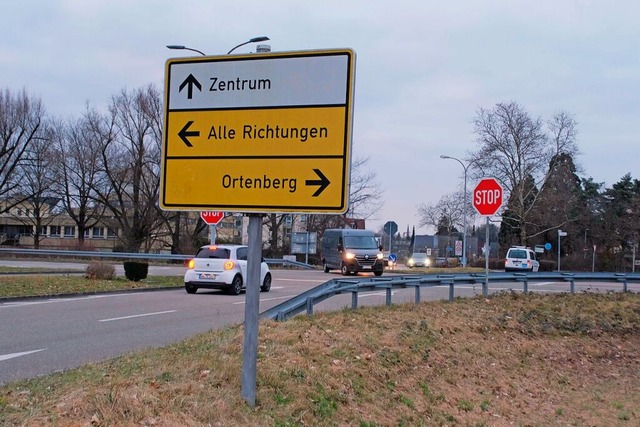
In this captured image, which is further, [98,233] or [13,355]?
[98,233]

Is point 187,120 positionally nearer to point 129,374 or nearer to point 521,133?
point 129,374

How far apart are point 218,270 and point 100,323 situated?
26.1ft

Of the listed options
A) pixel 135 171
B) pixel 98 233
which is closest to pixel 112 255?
pixel 135 171

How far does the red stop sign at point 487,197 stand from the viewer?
15.2 metres

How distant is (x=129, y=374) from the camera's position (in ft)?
20.2

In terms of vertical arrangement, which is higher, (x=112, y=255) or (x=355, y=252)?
(x=355, y=252)

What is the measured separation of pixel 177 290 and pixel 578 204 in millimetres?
62317

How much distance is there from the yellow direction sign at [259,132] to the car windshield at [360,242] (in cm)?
3054

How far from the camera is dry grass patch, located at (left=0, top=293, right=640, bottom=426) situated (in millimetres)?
5320

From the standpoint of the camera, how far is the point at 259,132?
5324mm

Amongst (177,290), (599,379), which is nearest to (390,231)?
(177,290)

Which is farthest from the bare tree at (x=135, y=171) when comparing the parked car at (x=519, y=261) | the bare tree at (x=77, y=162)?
the parked car at (x=519, y=261)

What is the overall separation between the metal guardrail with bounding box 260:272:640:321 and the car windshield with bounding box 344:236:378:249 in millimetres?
16136

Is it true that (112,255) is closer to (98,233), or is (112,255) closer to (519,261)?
(519,261)
